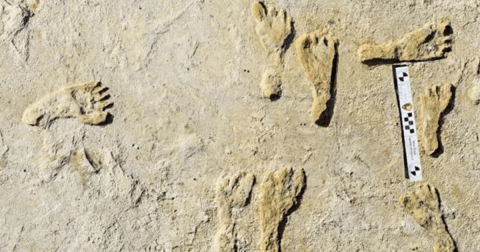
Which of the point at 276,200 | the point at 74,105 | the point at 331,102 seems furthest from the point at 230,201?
the point at 74,105

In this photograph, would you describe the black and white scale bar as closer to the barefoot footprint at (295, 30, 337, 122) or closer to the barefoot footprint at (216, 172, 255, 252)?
the barefoot footprint at (295, 30, 337, 122)

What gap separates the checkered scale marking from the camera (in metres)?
2.21

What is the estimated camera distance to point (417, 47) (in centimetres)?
218

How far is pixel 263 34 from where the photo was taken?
7.19ft

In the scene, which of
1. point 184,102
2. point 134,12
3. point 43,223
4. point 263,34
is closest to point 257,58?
point 263,34

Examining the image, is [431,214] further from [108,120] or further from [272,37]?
[108,120]

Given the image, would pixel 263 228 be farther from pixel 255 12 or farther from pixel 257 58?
pixel 255 12

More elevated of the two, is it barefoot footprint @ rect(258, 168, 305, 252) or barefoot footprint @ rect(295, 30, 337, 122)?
barefoot footprint @ rect(295, 30, 337, 122)

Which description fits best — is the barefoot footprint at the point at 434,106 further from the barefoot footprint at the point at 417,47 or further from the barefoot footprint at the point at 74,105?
the barefoot footprint at the point at 74,105

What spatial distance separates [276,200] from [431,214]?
0.50m

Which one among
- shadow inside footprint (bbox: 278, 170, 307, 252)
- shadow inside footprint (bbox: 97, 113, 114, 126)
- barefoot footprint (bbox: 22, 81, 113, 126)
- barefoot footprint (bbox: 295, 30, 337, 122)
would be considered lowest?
shadow inside footprint (bbox: 278, 170, 307, 252)

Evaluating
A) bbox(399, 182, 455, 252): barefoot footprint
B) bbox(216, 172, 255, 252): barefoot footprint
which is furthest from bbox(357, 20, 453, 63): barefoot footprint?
bbox(216, 172, 255, 252): barefoot footprint

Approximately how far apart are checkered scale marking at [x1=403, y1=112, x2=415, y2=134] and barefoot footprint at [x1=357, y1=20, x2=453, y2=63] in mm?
186

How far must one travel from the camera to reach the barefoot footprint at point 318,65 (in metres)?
2.19
